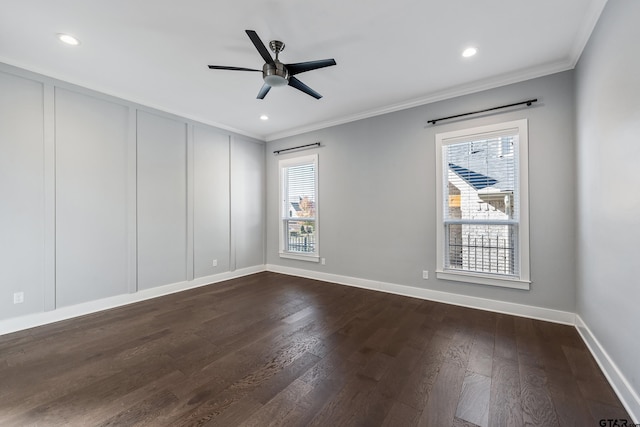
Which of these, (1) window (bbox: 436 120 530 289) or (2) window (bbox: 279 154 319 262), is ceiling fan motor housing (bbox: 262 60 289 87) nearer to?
(1) window (bbox: 436 120 530 289)

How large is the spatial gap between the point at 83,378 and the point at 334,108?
13.8 ft

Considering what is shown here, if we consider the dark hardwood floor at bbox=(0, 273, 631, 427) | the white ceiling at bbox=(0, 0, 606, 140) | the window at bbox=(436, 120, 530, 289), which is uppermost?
the white ceiling at bbox=(0, 0, 606, 140)

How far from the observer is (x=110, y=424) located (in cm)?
154

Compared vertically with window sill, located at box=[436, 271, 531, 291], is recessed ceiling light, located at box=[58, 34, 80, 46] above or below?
above

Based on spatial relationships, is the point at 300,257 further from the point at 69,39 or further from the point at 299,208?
the point at 69,39

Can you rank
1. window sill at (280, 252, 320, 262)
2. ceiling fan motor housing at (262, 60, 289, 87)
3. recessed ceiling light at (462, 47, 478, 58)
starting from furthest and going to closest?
window sill at (280, 252, 320, 262) → recessed ceiling light at (462, 47, 478, 58) → ceiling fan motor housing at (262, 60, 289, 87)

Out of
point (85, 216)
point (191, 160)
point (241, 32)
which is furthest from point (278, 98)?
point (85, 216)

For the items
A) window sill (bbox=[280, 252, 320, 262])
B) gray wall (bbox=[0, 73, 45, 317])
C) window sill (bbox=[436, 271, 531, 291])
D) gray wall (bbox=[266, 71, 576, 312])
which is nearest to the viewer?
gray wall (bbox=[0, 73, 45, 317])

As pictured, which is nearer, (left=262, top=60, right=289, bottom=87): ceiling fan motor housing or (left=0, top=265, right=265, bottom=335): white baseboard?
(left=262, top=60, right=289, bottom=87): ceiling fan motor housing

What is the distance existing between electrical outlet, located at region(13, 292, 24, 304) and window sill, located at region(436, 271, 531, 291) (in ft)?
16.4

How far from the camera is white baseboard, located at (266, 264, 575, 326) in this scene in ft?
9.69

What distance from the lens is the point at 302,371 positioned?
2061 mm

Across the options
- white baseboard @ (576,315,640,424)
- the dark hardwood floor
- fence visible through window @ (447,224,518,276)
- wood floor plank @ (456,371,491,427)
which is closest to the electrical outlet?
the dark hardwood floor

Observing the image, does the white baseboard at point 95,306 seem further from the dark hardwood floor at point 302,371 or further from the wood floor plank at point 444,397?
the wood floor plank at point 444,397
